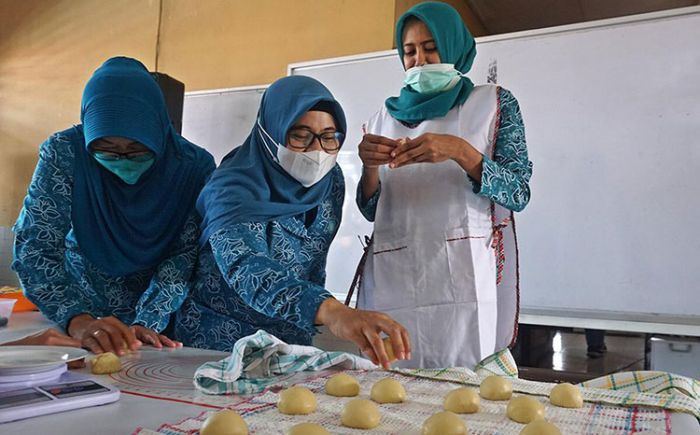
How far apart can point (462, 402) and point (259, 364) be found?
37 centimetres

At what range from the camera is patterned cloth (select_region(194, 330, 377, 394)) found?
36.5 inches

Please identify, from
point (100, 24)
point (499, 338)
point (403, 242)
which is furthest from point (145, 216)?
point (100, 24)

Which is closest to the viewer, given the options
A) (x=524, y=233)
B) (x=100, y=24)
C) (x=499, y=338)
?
(x=499, y=338)

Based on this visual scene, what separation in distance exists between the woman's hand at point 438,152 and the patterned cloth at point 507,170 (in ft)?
0.10

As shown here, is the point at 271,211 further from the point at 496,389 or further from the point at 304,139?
the point at 496,389

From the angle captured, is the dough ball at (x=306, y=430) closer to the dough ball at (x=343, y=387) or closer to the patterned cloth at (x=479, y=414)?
the patterned cloth at (x=479, y=414)

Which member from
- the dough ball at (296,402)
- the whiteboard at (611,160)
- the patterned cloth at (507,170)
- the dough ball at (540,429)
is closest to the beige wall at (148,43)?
the whiteboard at (611,160)

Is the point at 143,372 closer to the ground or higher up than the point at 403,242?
closer to the ground

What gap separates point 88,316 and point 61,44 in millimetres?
3719

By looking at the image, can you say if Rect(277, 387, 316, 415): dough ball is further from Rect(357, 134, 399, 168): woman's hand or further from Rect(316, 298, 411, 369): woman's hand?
Rect(357, 134, 399, 168): woman's hand

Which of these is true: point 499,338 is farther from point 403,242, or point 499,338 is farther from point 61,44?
point 61,44

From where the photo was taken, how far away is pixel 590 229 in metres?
2.37

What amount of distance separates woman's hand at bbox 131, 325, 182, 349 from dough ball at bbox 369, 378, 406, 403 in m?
0.60

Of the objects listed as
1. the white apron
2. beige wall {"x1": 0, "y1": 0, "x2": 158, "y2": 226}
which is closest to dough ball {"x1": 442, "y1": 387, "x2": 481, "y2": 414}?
the white apron
